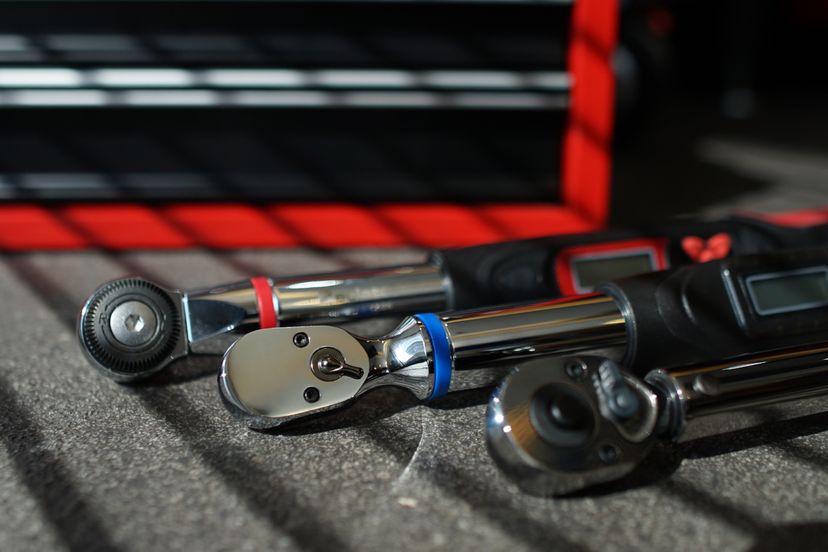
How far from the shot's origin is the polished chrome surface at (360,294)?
0.73m

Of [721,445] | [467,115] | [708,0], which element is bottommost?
[721,445]

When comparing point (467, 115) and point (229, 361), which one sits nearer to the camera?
point (229, 361)

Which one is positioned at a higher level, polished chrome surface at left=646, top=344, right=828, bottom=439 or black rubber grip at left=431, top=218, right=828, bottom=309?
black rubber grip at left=431, top=218, right=828, bottom=309

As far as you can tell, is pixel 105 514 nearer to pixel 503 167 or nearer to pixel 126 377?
pixel 126 377

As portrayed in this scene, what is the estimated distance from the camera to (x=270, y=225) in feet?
3.67

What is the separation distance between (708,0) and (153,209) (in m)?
2.31

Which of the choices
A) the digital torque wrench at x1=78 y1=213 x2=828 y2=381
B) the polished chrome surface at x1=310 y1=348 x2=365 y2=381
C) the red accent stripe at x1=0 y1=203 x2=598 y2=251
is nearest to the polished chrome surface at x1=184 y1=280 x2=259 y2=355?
the digital torque wrench at x1=78 y1=213 x2=828 y2=381

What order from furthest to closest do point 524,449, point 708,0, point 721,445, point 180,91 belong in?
point 708,0 → point 180,91 → point 721,445 → point 524,449

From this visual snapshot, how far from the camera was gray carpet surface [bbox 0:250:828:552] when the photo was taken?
513 mm

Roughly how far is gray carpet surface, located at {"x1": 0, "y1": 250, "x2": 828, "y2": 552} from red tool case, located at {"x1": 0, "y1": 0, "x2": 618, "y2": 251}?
40 cm

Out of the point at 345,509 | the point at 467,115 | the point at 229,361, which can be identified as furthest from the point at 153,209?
the point at 345,509

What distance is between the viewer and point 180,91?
1.06 meters

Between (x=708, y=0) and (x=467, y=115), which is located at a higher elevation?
(x=708, y=0)

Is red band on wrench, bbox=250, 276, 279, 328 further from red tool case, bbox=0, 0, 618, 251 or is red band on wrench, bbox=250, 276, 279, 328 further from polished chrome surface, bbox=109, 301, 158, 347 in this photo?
red tool case, bbox=0, 0, 618, 251
